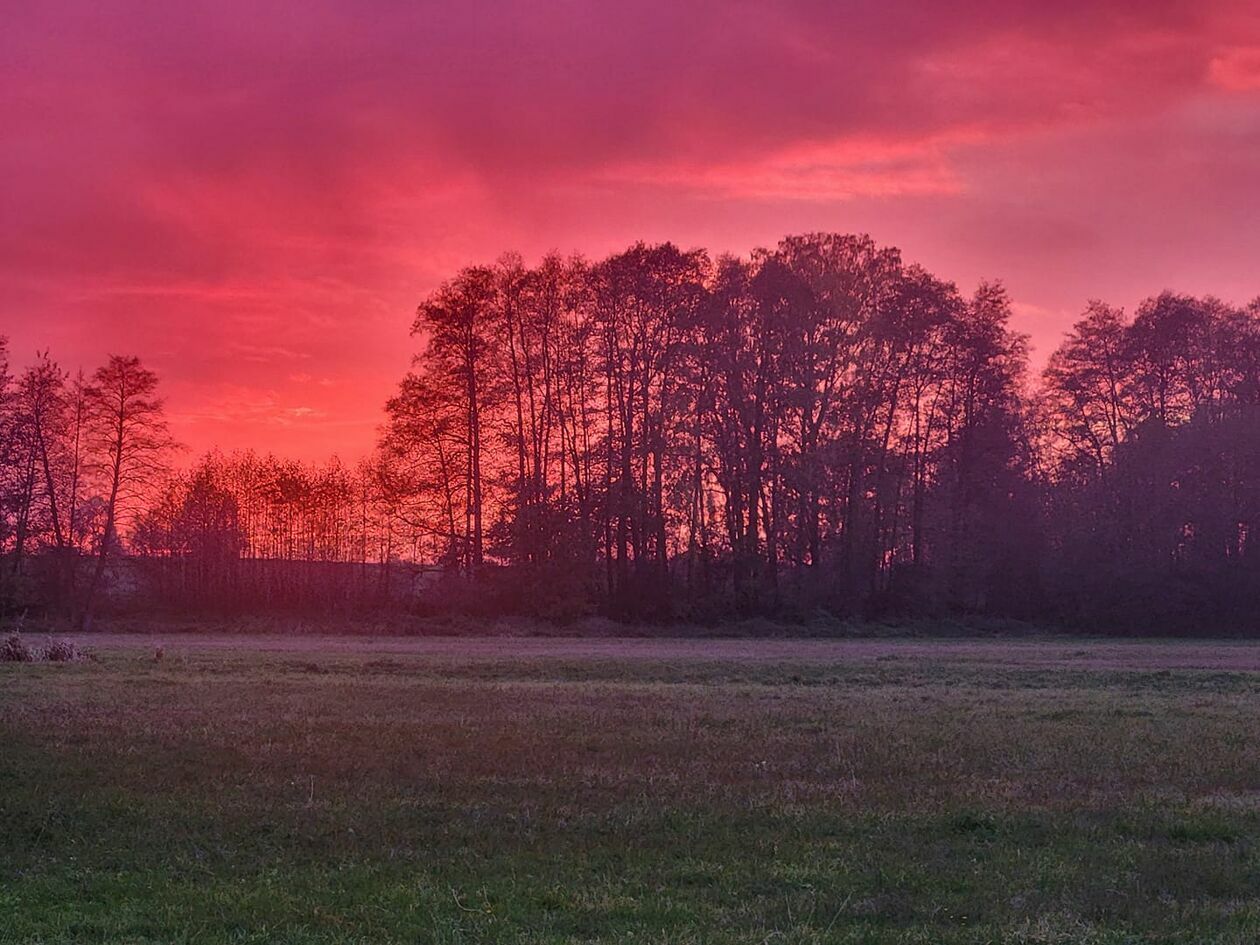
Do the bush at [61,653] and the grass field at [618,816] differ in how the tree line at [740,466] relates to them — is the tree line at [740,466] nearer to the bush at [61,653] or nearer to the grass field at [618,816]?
the bush at [61,653]

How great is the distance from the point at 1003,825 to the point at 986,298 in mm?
56116

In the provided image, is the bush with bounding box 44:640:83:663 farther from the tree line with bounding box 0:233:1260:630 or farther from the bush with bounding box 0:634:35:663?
the tree line with bounding box 0:233:1260:630

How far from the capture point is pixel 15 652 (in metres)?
32.2

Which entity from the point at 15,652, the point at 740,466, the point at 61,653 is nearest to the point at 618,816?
the point at 61,653

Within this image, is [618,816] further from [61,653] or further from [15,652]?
[15,652]

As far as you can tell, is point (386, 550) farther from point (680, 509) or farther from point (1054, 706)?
point (1054, 706)

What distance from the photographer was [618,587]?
57062mm

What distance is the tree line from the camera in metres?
54.4

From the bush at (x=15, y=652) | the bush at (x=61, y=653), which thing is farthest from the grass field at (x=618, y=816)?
the bush at (x=15, y=652)

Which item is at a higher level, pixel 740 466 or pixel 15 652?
pixel 740 466

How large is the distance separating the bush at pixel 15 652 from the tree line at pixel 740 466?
22300 millimetres

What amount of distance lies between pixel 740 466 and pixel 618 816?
47.5m

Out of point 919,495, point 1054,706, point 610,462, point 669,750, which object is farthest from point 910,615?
point 669,750

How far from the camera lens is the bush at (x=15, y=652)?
31688mm
